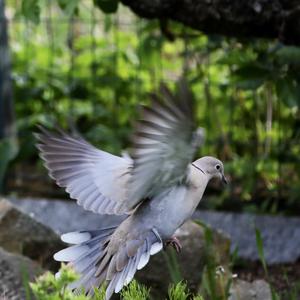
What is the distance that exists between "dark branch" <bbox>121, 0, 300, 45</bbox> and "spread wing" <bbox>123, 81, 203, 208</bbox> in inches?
54.4

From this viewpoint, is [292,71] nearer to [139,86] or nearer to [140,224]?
[140,224]

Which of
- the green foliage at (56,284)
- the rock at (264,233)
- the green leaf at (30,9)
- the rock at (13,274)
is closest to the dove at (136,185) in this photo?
the rock at (13,274)

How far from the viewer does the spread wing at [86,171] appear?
3562 millimetres

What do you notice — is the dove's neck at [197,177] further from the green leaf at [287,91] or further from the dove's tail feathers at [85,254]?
the green leaf at [287,91]

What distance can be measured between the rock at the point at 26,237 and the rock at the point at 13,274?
300 millimetres

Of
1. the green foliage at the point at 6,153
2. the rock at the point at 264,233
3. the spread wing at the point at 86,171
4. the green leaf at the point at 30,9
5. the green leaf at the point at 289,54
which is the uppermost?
the green leaf at the point at 30,9

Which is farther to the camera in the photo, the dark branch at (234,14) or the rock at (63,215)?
the rock at (63,215)

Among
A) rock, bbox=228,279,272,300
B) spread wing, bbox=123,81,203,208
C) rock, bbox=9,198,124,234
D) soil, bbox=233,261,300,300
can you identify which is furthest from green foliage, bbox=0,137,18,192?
spread wing, bbox=123,81,203,208

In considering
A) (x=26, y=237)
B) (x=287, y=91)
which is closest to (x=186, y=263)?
(x=26, y=237)

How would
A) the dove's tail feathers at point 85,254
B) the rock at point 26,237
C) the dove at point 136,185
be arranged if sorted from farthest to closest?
the rock at point 26,237 → the dove's tail feathers at point 85,254 → the dove at point 136,185

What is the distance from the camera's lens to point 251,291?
389cm

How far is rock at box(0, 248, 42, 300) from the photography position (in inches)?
152

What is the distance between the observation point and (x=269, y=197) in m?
5.92

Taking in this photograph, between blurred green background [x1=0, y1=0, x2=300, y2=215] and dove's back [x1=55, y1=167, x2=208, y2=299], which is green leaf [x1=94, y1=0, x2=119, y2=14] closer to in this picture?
blurred green background [x1=0, y1=0, x2=300, y2=215]
